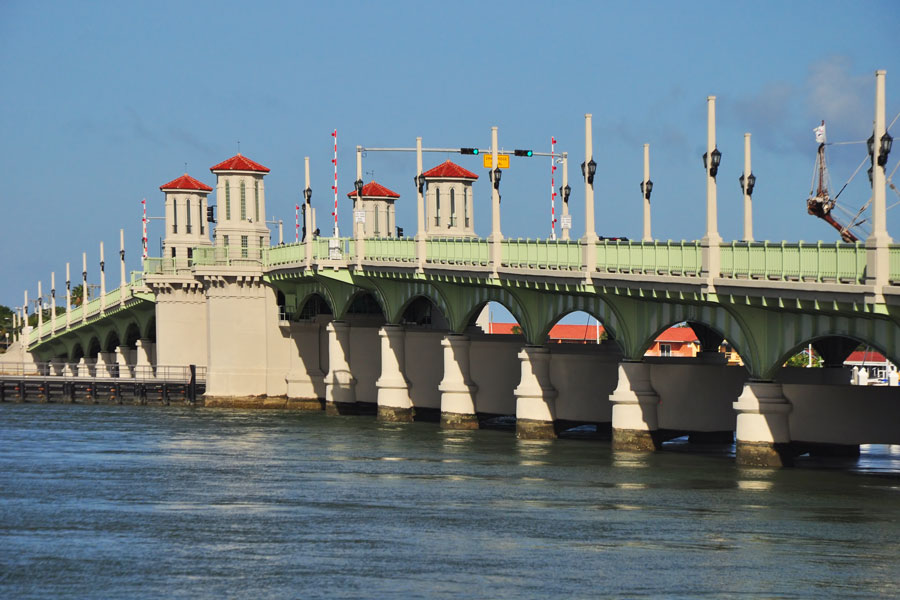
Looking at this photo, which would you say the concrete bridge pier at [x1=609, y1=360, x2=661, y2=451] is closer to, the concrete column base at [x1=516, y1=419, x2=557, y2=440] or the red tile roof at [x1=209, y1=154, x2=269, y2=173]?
the concrete column base at [x1=516, y1=419, x2=557, y2=440]

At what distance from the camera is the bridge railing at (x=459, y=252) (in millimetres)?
77250

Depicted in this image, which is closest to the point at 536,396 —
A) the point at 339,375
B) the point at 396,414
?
the point at 396,414

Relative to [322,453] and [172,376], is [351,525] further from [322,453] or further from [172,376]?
[172,376]

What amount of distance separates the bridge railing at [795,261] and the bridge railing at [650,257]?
1.86 m

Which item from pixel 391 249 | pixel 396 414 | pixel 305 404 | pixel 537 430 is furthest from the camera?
pixel 305 404

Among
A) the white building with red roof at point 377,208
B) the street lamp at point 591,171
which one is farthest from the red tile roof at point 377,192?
the street lamp at point 591,171

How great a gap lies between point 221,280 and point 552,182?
88.2 feet

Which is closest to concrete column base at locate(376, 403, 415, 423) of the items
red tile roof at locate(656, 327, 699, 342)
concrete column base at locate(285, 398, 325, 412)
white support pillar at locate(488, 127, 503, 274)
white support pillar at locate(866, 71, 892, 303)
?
concrete column base at locate(285, 398, 325, 412)

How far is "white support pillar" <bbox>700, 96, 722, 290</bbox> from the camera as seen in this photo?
192 feet

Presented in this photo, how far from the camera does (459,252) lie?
79.8 meters

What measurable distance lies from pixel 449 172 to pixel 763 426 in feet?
165

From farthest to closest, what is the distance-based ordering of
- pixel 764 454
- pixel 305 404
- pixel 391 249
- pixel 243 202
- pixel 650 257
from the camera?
pixel 243 202
pixel 305 404
pixel 391 249
pixel 650 257
pixel 764 454

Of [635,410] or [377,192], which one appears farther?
[377,192]

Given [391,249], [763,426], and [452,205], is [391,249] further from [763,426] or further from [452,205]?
[763,426]
